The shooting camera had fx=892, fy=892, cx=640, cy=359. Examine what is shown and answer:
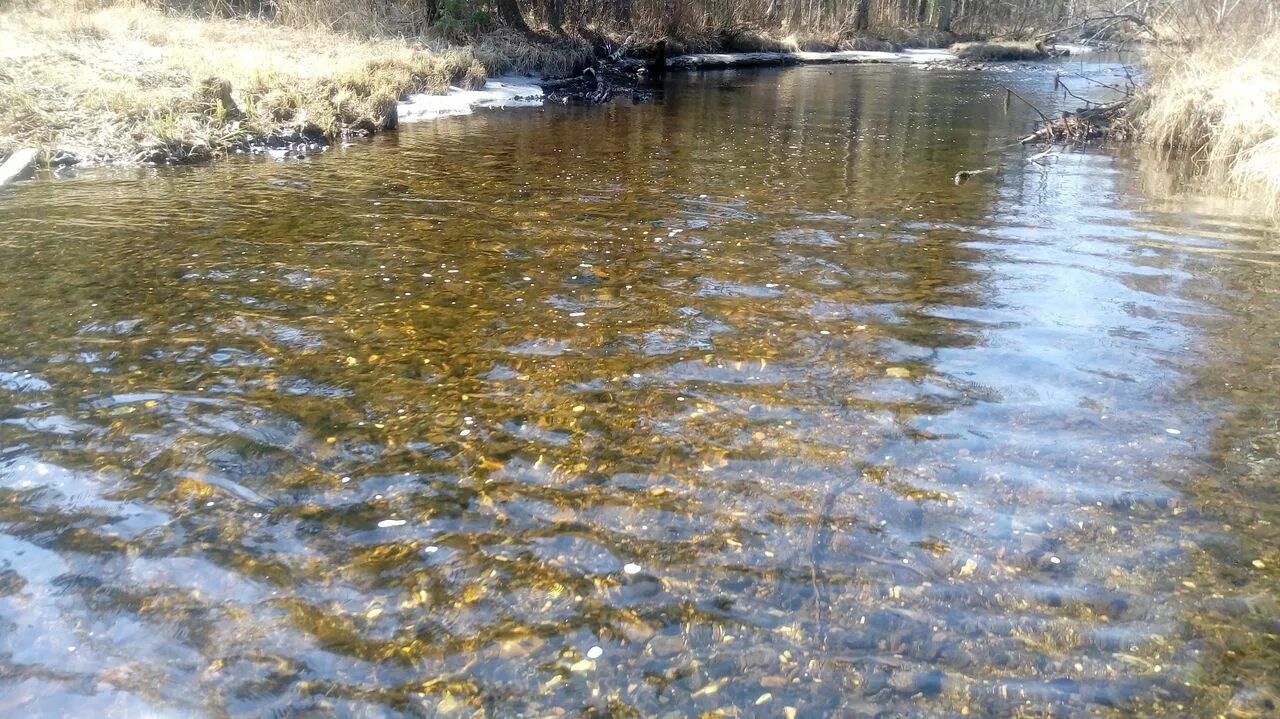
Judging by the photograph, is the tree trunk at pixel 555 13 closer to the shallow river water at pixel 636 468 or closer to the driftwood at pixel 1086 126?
the driftwood at pixel 1086 126

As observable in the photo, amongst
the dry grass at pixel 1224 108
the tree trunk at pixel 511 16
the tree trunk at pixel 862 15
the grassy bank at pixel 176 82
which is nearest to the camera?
the dry grass at pixel 1224 108

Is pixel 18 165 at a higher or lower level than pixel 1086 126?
lower

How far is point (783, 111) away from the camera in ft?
61.3

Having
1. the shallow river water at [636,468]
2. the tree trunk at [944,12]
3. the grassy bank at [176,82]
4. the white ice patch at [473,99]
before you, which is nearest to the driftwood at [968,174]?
the shallow river water at [636,468]

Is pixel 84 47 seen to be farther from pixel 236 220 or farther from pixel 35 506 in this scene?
pixel 35 506

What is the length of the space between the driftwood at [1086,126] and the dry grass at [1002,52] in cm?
2405

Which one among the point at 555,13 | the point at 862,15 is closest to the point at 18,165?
the point at 555,13

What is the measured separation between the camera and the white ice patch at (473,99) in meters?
17.4

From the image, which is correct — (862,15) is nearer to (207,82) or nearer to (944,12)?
(944,12)

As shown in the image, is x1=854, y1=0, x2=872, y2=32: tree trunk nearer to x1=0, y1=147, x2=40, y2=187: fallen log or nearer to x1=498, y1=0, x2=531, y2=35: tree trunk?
x1=498, y1=0, x2=531, y2=35: tree trunk

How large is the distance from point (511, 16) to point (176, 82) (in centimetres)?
1348

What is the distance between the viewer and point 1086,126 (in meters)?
14.0

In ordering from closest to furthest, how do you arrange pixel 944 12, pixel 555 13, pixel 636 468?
1. pixel 636 468
2. pixel 555 13
3. pixel 944 12

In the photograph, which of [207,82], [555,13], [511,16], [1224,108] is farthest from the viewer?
[555,13]
